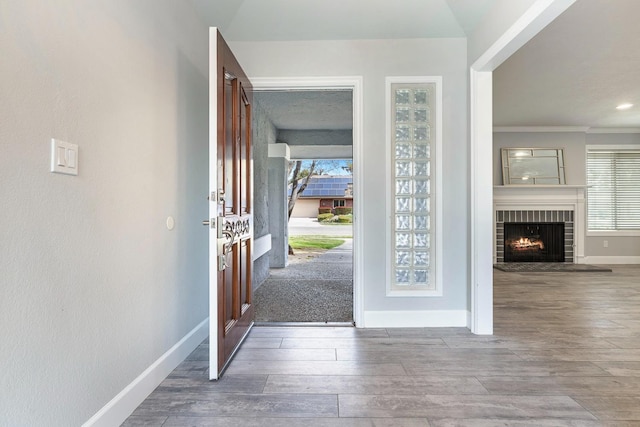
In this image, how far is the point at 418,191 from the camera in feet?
9.84

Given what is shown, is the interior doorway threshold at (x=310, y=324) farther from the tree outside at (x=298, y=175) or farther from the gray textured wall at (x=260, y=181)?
the tree outside at (x=298, y=175)

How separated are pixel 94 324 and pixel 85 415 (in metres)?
0.37

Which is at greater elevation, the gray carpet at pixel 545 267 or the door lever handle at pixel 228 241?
the door lever handle at pixel 228 241

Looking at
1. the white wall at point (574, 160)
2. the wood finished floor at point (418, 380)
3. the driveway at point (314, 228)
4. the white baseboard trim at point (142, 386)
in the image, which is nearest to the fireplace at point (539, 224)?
the white wall at point (574, 160)

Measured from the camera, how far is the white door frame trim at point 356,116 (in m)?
2.93

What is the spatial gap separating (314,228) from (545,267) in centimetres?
1006

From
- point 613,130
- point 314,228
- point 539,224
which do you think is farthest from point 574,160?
point 314,228

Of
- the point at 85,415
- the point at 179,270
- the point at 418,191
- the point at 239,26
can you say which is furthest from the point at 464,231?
the point at 85,415

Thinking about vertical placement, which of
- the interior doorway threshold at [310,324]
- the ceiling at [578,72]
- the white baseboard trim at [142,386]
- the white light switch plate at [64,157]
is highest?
the ceiling at [578,72]

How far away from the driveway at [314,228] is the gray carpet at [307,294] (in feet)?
16.8

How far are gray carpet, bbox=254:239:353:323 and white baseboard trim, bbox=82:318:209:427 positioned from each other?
0.91m

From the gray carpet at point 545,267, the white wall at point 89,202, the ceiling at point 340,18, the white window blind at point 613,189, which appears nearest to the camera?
the white wall at point 89,202

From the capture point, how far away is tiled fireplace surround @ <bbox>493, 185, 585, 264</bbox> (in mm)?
6438

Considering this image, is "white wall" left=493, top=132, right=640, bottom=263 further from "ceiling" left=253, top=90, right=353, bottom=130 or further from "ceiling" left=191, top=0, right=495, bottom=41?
"ceiling" left=191, top=0, right=495, bottom=41
